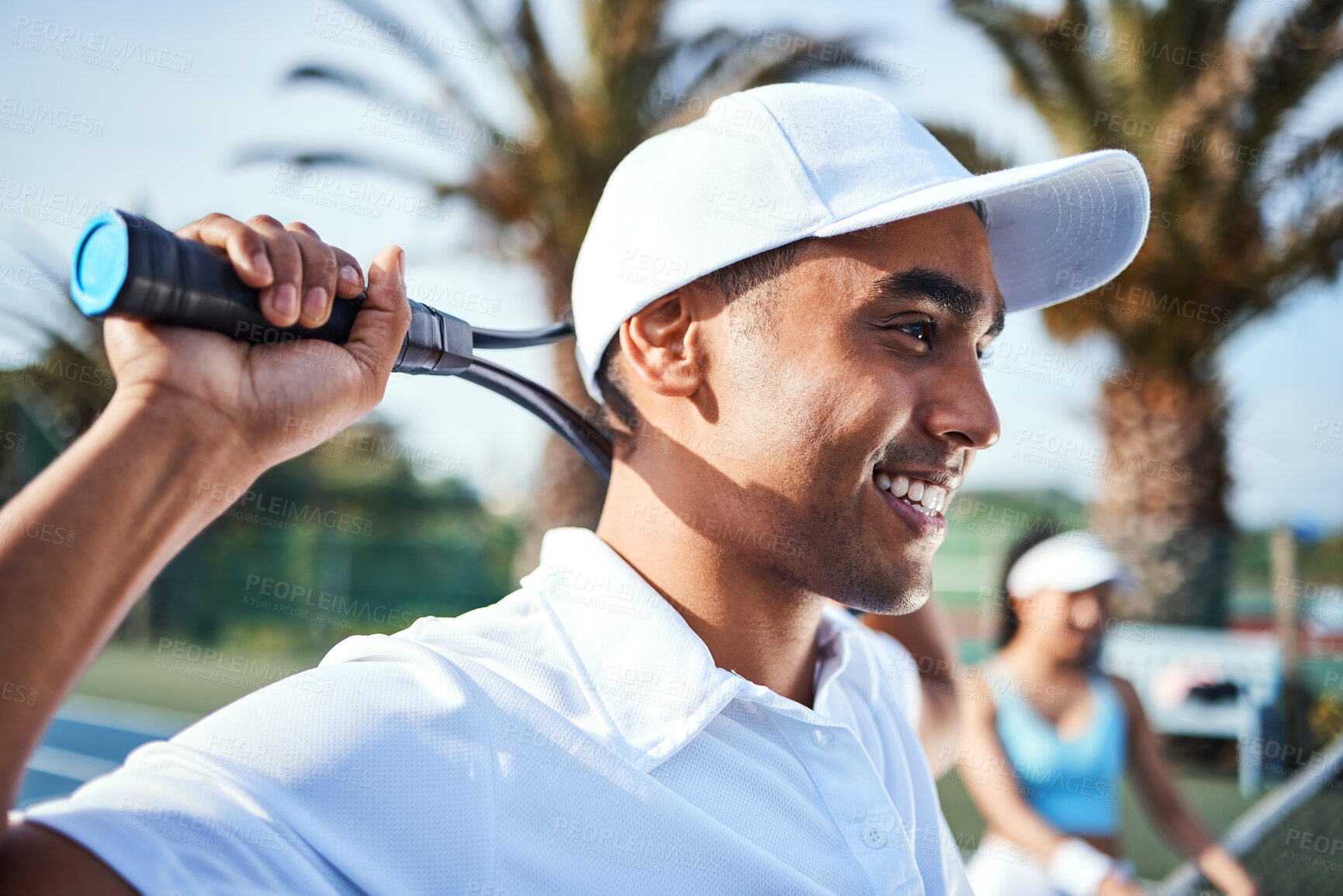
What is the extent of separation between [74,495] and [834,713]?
3.91ft

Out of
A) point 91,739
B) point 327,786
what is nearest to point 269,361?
point 327,786

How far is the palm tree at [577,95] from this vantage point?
880 centimetres

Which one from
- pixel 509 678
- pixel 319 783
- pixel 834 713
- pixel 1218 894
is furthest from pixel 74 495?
pixel 1218 894

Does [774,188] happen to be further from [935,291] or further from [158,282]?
[158,282]

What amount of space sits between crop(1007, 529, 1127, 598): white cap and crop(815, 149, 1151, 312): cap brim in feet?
7.64

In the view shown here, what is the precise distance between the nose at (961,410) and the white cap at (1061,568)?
2794 millimetres

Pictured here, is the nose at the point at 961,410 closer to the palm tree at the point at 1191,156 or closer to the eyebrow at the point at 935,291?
the eyebrow at the point at 935,291

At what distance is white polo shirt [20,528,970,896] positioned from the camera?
1060mm

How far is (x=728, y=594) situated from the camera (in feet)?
5.49

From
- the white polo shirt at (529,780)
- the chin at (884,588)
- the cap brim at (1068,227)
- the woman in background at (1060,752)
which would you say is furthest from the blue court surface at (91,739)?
the cap brim at (1068,227)

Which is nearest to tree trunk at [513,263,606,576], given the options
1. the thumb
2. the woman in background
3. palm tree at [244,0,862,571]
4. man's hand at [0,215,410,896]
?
palm tree at [244,0,862,571]

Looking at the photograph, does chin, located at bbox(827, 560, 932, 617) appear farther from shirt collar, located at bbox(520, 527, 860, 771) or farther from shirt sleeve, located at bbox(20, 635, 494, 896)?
shirt sleeve, located at bbox(20, 635, 494, 896)

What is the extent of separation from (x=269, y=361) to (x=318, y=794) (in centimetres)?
47

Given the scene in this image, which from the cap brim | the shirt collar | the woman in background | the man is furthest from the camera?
the woman in background
